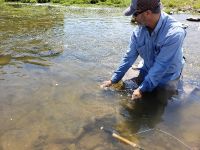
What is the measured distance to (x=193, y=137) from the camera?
175 inches

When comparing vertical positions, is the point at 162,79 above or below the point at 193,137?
above

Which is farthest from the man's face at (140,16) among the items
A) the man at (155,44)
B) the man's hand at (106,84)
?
the man's hand at (106,84)

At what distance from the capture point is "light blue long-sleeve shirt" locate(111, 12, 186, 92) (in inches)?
187

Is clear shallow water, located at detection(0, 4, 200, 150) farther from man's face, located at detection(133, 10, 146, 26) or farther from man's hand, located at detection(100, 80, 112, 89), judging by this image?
man's face, located at detection(133, 10, 146, 26)

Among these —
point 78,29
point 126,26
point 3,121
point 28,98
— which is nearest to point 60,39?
point 78,29

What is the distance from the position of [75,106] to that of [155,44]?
1.75 m

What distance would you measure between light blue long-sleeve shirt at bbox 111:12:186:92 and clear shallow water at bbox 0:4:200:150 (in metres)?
0.55

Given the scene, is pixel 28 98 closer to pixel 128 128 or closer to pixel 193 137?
pixel 128 128

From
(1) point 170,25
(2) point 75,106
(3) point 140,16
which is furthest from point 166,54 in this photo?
(2) point 75,106

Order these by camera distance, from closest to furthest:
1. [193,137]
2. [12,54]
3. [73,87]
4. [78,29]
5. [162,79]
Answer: [193,137] → [162,79] → [73,87] → [12,54] → [78,29]

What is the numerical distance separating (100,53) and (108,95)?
327 centimetres

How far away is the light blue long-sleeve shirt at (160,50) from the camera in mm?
4746

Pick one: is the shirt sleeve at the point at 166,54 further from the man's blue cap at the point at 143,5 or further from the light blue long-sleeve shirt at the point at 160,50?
the man's blue cap at the point at 143,5

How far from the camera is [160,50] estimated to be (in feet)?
16.0
